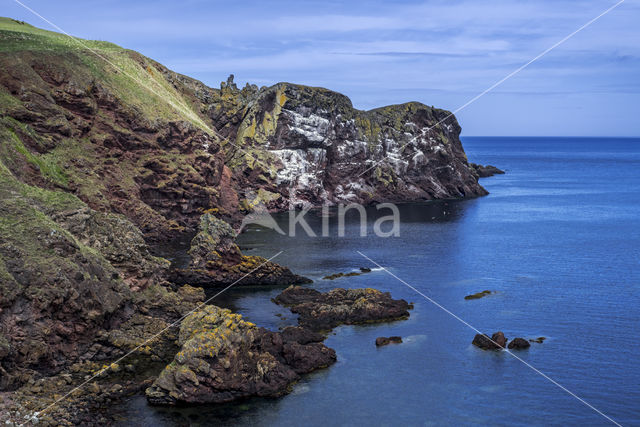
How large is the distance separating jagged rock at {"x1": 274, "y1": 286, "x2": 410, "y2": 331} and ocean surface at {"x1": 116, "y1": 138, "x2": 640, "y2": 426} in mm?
1460

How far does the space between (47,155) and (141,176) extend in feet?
53.6

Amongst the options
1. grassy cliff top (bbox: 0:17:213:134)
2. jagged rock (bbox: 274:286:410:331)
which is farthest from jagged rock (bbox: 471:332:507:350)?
grassy cliff top (bbox: 0:17:213:134)

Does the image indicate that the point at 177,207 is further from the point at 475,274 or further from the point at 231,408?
the point at 231,408

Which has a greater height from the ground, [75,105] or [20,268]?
[75,105]

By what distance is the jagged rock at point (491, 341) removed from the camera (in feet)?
174

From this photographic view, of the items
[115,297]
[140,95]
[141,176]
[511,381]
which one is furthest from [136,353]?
[140,95]

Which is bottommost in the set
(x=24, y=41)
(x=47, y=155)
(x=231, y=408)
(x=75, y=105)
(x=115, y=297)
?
(x=231, y=408)

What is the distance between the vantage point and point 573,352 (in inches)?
2069

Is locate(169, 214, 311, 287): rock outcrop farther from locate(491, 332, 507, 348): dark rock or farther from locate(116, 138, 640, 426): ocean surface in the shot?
locate(491, 332, 507, 348): dark rock

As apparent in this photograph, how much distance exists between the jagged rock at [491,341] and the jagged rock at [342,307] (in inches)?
374

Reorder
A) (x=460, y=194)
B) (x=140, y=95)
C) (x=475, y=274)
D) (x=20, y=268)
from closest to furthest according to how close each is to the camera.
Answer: (x=20, y=268) < (x=475, y=274) < (x=140, y=95) < (x=460, y=194)

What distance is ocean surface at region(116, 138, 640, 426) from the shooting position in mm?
42156

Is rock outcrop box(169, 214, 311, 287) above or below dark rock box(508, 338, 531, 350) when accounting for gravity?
above

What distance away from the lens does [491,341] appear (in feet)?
175
